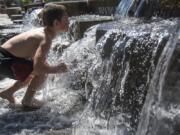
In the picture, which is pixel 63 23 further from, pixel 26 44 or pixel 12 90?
pixel 12 90

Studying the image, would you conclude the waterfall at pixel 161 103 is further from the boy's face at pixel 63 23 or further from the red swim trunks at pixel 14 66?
the red swim trunks at pixel 14 66

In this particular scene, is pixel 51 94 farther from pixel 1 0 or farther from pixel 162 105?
pixel 1 0

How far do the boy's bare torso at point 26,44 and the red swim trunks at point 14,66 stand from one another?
0.19 feet

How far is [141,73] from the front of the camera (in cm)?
496

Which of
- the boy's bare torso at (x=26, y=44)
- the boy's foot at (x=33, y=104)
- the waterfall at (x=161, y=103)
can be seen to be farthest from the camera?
the boy's foot at (x=33, y=104)

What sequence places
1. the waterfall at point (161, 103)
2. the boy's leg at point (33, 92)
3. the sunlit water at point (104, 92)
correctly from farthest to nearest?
1. the boy's leg at point (33, 92)
2. the sunlit water at point (104, 92)
3. the waterfall at point (161, 103)

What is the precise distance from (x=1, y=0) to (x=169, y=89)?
25.6m

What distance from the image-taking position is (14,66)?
5.81 m

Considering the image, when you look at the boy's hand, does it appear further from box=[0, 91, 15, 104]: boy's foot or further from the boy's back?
box=[0, 91, 15, 104]: boy's foot

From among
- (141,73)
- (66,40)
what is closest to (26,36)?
(141,73)

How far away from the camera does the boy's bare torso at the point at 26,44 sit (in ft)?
18.8

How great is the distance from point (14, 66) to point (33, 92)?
1.66 feet

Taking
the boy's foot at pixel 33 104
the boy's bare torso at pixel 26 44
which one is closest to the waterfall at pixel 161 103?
the boy's bare torso at pixel 26 44

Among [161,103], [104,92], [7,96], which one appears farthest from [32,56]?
[161,103]
